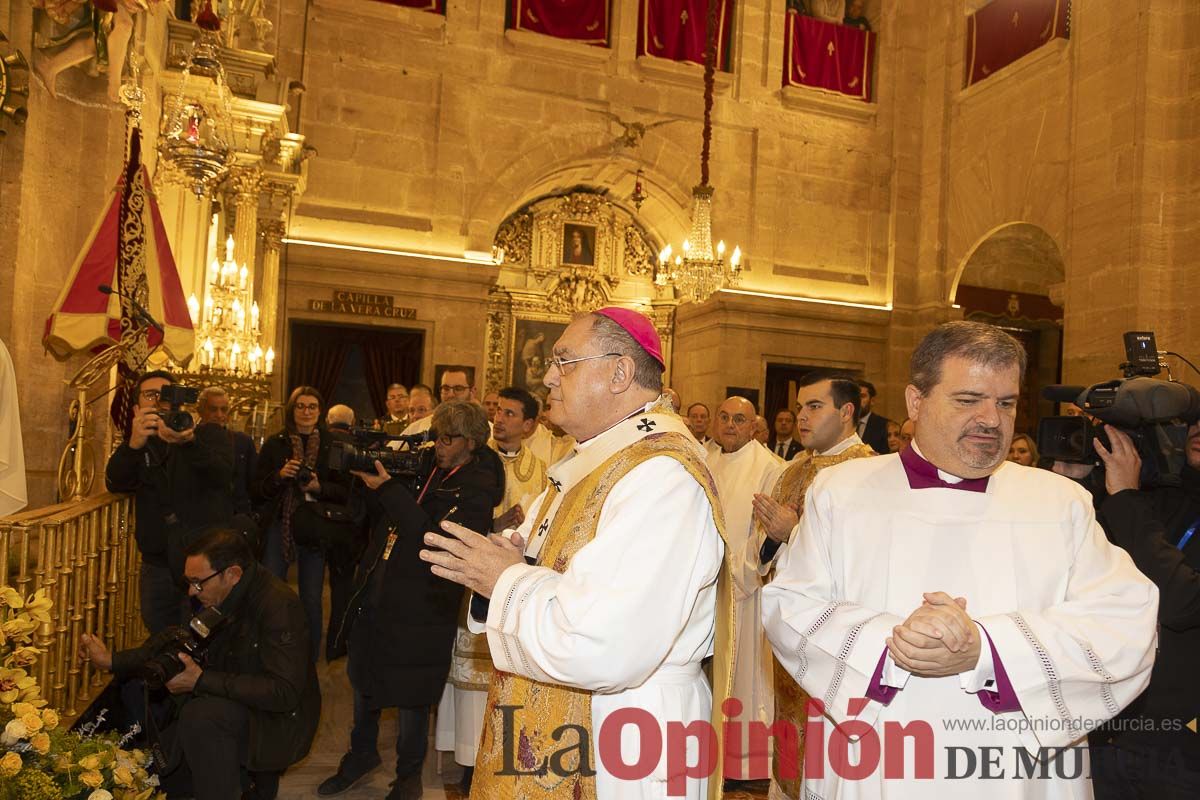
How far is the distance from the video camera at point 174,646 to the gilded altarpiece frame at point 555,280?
36.0 feet

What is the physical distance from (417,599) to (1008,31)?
12453 millimetres

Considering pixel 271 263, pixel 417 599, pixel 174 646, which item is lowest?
pixel 174 646

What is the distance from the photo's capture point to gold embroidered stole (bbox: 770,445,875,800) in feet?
10.9

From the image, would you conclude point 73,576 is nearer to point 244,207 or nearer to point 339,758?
point 339,758

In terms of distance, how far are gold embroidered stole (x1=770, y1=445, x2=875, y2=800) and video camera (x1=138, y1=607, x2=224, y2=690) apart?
84.3 inches

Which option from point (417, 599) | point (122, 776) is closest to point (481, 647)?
point (417, 599)

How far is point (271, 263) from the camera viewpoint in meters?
10.6

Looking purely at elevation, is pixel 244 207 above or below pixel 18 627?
above

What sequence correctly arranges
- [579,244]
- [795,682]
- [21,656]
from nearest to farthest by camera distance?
[21,656] → [795,682] → [579,244]

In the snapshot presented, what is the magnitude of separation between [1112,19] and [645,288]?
7.44m

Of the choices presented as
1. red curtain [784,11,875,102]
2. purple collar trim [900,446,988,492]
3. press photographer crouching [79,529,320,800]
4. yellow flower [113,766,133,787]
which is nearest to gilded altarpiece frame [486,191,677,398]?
red curtain [784,11,875,102]

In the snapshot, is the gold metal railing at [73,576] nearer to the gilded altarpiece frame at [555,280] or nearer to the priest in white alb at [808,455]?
the priest in white alb at [808,455]

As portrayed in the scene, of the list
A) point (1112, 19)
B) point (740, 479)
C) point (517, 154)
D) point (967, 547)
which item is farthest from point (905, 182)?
point (967, 547)

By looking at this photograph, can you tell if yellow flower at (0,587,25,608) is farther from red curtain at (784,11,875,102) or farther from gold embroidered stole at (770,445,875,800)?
red curtain at (784,11,875,102)
